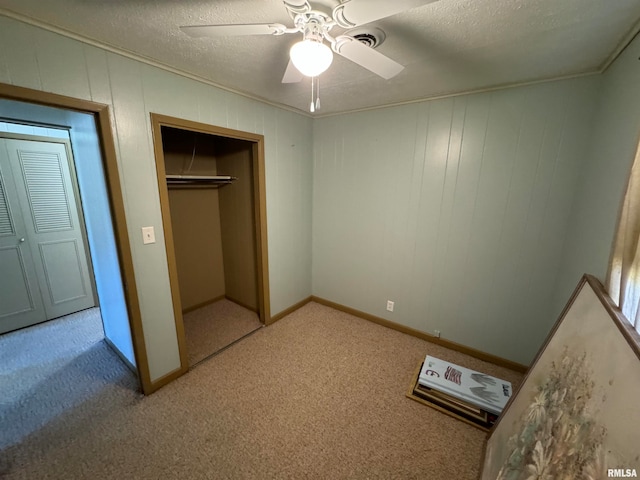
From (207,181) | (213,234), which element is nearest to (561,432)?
(207,181)

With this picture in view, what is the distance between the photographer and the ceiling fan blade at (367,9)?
766mm

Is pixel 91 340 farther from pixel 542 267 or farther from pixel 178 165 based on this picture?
pixel 542 267

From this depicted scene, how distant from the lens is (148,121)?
1646 millimetres

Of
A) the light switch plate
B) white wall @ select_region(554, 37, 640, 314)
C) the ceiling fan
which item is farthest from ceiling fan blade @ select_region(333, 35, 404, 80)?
the light switch plate

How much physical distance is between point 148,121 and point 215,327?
82.2 inches

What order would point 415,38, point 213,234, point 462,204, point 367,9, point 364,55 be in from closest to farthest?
point 367,9 < point 364,55 < point 415,38 < point 462,204 < point 213,234

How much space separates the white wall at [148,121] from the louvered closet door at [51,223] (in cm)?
199

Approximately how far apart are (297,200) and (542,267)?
2.29 meters

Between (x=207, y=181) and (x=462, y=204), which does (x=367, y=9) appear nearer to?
(x=462, y=204)

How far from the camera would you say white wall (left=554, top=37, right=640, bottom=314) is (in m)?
1.17

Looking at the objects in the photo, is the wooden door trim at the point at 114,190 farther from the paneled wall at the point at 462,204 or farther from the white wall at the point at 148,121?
the paneled wall at the point at 462,204

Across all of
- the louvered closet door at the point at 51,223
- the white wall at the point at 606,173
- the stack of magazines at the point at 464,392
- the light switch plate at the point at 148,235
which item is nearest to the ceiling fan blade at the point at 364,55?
the white wall at the point at 606,173

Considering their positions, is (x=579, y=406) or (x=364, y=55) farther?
(x=364, y=55)

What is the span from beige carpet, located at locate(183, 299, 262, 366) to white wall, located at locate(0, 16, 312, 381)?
A: 0.34m
